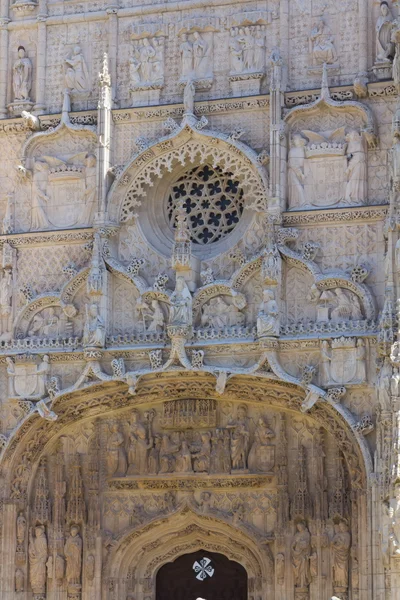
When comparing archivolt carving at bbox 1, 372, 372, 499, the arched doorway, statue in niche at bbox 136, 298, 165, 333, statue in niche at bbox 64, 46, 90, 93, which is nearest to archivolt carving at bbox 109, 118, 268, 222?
statue in niche at bbox 136, 298, 165, 333

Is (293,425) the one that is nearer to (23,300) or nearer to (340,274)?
(340,274)

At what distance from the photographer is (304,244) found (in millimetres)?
23953

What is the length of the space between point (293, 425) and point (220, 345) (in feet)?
4.53

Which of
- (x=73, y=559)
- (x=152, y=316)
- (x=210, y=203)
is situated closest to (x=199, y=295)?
(x=152, y=316)

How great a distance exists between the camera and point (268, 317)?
928 inches

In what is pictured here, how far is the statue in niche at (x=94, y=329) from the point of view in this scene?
24219mm

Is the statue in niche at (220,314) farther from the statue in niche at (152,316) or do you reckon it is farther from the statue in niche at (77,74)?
the statue in niche at (77,74)

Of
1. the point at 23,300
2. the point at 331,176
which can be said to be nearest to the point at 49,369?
the point at 23,300

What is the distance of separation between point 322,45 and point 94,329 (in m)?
4.69

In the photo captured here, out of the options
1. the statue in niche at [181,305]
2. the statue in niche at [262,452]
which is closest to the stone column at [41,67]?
the statue in niche at [181,305]

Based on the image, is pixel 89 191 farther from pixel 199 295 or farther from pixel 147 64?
pixel 199 295

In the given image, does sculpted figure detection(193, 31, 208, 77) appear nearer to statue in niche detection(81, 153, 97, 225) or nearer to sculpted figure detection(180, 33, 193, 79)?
sculpted figure detection(180, 33, 193, 79)

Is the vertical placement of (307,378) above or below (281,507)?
above

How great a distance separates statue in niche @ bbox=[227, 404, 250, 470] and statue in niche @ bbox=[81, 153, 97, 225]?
10.7 feet
